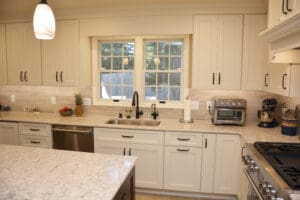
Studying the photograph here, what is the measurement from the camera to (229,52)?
298 cm

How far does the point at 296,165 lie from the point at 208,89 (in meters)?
1.56

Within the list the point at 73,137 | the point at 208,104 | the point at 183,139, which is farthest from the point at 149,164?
the point at 208,104

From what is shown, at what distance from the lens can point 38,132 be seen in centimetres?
321

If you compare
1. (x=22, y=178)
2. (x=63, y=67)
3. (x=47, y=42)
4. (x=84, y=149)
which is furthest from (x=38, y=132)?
(x=22, y=178)

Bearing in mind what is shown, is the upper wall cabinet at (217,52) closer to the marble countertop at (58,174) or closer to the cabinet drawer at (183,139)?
the cabinet drawer at (183,139)

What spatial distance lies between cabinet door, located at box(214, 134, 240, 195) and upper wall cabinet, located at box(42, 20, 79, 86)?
6.93ft

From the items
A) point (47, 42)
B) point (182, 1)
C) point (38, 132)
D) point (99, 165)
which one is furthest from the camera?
point (47, 42)

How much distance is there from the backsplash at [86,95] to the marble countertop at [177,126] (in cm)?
14

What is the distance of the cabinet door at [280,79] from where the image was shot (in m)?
2.26

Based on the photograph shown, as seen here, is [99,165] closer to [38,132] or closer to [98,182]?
[98,182]

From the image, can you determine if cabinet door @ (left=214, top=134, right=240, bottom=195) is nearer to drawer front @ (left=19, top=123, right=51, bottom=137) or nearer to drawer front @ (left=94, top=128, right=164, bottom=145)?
Result: drawer front @ (left=94, top=128, right=164, bottom=145)

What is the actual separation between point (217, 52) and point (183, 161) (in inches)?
55.6

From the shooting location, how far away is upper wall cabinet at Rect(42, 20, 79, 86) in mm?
3320

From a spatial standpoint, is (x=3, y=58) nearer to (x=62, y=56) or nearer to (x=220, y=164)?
(x=62, y=56)
